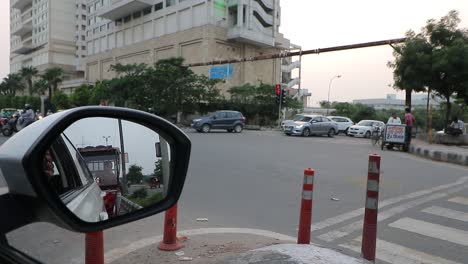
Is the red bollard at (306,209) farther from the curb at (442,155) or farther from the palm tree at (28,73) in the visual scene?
the palm tree at (28,73)

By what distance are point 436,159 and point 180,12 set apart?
4633 cm

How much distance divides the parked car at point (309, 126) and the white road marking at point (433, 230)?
66.0 feet

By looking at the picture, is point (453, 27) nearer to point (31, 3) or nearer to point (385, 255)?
point (385, 255)

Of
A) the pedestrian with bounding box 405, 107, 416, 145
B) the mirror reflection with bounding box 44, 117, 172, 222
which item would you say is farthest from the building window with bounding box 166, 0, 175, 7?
the mirror reflection with bounding box 44, 117, 172, 222

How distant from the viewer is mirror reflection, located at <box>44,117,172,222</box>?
4.42ft

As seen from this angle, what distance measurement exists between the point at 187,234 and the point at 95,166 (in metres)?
3.25

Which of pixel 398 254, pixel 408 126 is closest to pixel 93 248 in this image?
pixel 398 254

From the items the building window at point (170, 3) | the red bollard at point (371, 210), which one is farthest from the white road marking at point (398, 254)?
the building window at point (170, 3)

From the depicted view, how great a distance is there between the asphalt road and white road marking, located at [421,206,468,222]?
0.01 m

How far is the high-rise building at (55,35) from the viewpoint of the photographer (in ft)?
282

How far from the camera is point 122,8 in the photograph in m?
60.1

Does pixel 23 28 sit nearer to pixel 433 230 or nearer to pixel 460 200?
pixel 460 200

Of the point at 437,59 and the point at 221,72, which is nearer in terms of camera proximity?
the point at 437,59

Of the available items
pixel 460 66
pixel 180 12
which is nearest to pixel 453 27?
pixel 460 66
